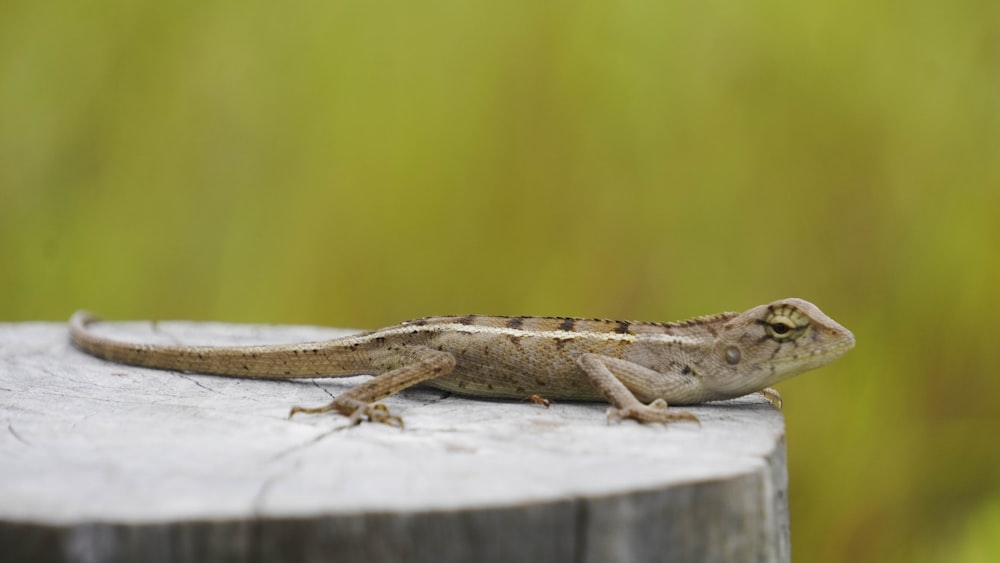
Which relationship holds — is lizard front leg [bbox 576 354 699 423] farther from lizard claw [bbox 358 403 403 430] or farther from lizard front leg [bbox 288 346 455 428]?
lizard claw [bbox 358 403 403 430]

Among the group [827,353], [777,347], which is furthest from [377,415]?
[827,353]

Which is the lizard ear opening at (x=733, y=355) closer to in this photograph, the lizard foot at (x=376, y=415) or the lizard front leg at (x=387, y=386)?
the lizard front leg at (x=387, y=386)

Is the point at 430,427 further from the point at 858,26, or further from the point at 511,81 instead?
the point at 858,26

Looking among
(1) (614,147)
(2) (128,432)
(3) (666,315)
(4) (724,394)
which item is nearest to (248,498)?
(2) (128,432)

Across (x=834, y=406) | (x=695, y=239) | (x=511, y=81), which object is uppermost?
(x=511, y=81)

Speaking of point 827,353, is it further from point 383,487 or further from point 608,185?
point 608,185
